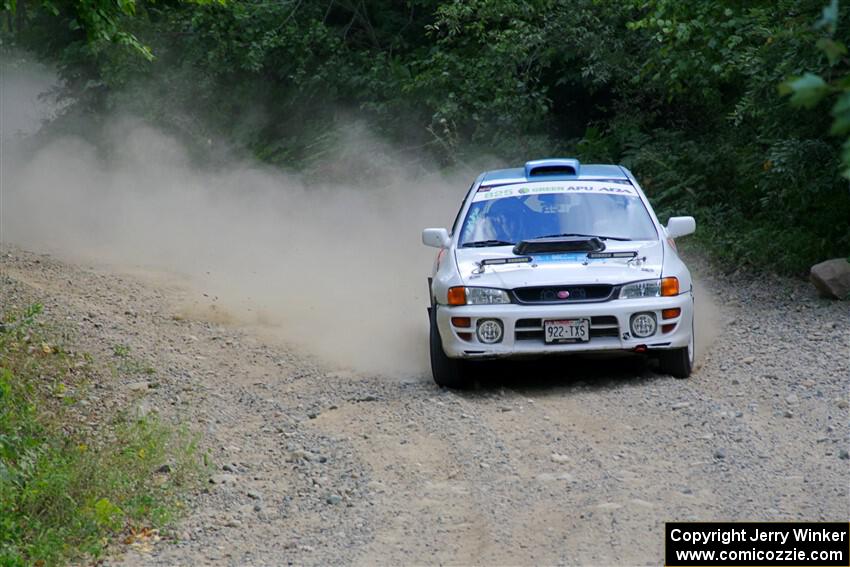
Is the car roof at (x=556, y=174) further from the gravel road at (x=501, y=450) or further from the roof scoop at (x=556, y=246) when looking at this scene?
the gravel road at (x=501, y=450)

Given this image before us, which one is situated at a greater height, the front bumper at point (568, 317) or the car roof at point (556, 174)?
the car roof at point (556, 174)

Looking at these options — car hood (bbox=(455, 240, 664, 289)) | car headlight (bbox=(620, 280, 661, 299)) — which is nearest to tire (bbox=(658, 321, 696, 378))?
car headlight (bbox=(620, 280, 661, 299))

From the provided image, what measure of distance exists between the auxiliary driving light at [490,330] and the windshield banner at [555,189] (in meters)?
1.70

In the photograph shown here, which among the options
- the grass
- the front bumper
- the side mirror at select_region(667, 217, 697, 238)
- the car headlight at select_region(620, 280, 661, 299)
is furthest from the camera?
the side mirror at select_region(667, 217, 697, 238)

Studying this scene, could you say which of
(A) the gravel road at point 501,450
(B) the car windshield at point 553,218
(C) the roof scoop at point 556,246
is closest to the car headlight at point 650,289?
(C) the roof scoop at point 556,246

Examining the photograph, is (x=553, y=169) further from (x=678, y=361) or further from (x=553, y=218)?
(x=678, y=361)

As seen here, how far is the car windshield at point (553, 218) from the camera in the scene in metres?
10.8

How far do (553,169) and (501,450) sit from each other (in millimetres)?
3830

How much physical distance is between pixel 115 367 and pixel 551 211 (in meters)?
3.99

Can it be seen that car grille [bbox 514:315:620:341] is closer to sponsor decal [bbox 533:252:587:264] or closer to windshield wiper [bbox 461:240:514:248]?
sponsor decal [bbox 533:252:587:264]

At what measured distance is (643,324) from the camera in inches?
386

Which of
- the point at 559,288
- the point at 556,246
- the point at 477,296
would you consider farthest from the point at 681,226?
the point at 477,296

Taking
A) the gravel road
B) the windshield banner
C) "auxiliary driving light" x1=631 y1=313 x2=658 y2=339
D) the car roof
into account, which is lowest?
the gravel road

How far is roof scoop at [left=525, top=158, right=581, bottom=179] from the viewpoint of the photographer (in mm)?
11461
